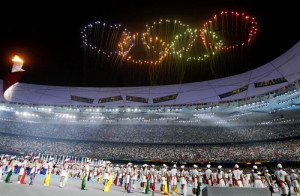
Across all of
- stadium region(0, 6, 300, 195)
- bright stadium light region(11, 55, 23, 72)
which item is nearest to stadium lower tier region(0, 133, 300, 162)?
stadium region(0, 6, 300, 195)

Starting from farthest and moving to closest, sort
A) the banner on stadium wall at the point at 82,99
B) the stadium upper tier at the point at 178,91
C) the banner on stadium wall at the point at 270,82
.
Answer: the banner on stadium wall at the point at 82,99 → the stadium upper tier at the point at 178,91 → the banner on stadium wall at the point at 270,82

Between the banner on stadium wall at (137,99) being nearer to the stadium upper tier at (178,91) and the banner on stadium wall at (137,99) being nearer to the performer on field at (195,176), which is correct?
the stadium upper tier at (178,91)

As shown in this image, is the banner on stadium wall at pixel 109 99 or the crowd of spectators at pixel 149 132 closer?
the crowd of spectators at pixel 149 132

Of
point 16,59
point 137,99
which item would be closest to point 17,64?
point 16,59

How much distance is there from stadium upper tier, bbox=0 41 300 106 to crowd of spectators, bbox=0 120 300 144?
7.15m

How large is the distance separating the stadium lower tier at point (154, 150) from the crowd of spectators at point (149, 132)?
37.7 inches

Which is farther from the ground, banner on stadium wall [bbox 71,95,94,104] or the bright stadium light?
the bright stadium light

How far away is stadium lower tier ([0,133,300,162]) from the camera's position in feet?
108

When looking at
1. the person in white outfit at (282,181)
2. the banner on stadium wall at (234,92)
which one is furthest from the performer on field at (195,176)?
the banner on stadium wall at (234,92)

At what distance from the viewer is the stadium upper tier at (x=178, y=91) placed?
29469 mm

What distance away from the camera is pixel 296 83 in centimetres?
2242

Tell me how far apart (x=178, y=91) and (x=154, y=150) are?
11.4 metres

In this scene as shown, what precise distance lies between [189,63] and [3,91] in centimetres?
3325

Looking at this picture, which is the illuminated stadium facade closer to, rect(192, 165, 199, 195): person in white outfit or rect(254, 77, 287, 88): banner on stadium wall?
rect(254, 77, 287, 88): banner on stadium wall
